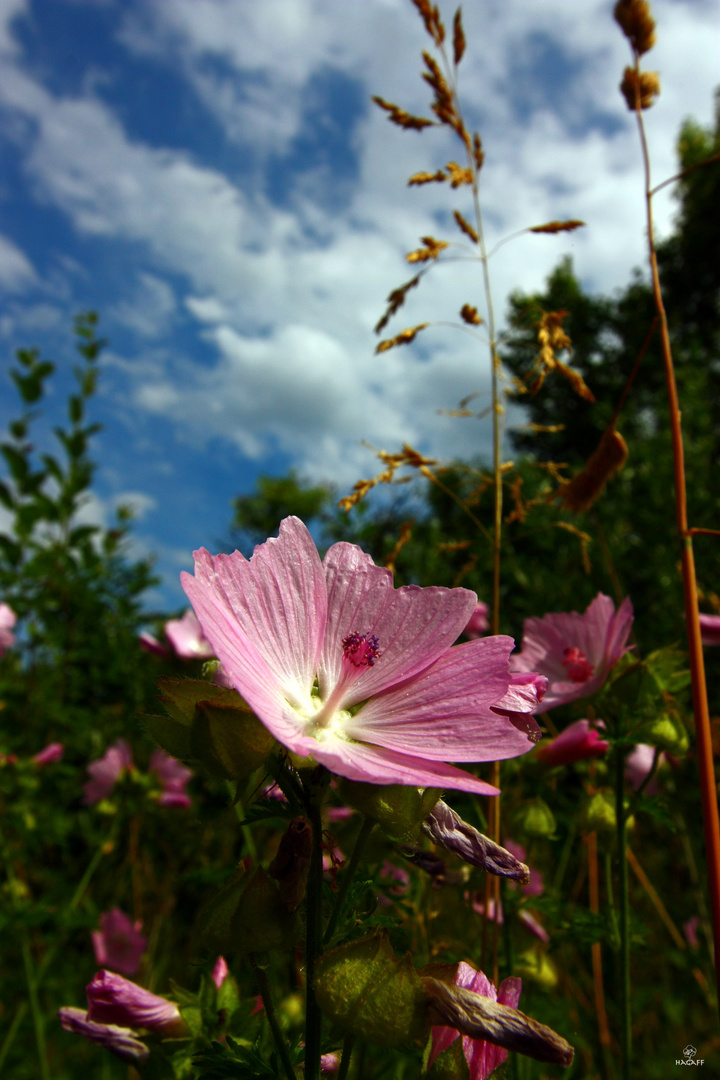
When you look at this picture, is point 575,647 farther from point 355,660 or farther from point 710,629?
point 355,660

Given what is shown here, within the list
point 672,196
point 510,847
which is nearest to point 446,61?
point 510,847

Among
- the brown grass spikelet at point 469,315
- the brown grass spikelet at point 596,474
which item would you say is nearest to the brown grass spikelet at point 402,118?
the brown grass spikelet at point 469,315

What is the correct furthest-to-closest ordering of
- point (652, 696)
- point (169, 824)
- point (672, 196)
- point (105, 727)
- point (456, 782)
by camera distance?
point (672, 196)
point (105, 727)
point (169, 824)
point (652, 696)
point (456, 782)

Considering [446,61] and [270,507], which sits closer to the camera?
[446,61]

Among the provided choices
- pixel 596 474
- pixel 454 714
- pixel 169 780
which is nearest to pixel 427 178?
pixel 596 474

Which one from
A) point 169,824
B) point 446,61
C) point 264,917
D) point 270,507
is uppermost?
point 270,507

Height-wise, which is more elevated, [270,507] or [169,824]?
[270,507]

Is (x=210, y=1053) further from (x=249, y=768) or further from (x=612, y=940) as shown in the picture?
(x=612, y=940)
